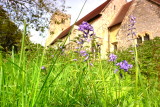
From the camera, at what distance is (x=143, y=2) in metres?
13.2

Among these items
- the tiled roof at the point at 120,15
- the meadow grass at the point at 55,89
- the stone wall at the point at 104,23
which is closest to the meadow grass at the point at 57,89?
the meadow grass at the point at 55,89

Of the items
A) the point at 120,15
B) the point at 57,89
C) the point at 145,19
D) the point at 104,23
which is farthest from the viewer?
the point at 120,15

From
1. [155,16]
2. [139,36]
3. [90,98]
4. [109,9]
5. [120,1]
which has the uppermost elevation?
[120,1]

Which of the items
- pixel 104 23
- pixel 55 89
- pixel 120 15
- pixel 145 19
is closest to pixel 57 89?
pixel 55 89

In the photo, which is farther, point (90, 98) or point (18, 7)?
point (18, 7)

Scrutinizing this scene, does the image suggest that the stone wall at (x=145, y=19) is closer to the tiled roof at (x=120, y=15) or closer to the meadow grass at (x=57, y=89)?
the tiled roof at (x=120, y=15)

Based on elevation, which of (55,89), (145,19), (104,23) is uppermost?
(104,23)

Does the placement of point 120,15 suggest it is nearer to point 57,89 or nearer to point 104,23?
point 104,23

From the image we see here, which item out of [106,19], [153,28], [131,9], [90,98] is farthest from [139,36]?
[90,98]

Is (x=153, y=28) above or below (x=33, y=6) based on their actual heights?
below

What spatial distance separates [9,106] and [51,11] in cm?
1090

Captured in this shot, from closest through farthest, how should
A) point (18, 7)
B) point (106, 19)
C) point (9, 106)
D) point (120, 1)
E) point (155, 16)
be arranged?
point (9, 106) → point (18, 7) → point (155, 16) → point (106, 19) → point (120, 1)

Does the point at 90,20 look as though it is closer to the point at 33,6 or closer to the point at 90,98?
the point at 33,6

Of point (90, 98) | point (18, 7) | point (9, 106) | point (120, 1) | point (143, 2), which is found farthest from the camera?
point (120, 1)
